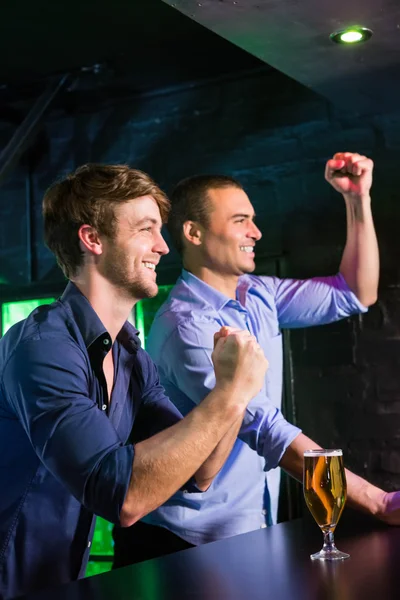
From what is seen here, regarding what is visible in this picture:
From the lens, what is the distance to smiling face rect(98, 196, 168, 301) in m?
2.11

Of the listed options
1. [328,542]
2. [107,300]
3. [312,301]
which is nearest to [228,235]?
[312,301]

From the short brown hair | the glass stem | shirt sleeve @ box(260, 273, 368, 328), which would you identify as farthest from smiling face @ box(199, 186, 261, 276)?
the glass stem

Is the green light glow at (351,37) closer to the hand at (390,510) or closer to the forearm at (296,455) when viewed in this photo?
the forearm at (296,455)

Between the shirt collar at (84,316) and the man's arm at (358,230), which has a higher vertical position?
the man's arm at (358,230)

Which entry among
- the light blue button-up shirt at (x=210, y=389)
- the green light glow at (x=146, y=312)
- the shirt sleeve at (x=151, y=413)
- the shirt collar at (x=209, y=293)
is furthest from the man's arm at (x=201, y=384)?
the green light glow at (x=146, y=312)

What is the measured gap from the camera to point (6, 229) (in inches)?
175

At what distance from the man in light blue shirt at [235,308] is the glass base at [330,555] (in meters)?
0.84

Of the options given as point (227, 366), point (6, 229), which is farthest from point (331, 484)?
point (6, 229)

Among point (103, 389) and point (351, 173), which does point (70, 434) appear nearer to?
point (103, 389)

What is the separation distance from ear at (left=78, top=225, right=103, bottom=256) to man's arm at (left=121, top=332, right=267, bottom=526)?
17.8 inches

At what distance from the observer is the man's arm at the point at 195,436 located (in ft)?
5.48

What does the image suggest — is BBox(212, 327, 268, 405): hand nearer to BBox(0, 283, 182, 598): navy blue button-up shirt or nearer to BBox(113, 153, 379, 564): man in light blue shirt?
BBox(0, 283, 182, 598): navy blue button-up shirt

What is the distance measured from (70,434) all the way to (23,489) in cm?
26

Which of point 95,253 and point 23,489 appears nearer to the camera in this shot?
point 23,489
